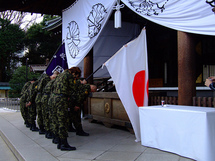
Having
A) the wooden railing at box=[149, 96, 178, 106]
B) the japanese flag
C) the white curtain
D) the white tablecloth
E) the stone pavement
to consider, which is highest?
the white curtain

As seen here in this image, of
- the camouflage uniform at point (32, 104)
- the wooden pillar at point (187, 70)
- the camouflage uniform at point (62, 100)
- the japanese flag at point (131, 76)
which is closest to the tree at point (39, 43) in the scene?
the camouflage uniform at point (32, 104)

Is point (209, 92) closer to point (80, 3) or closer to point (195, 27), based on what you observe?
point (195, 27)

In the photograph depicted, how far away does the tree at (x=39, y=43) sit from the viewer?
88.6ft

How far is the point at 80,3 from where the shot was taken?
7.06 m

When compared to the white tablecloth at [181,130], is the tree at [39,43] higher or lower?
higher

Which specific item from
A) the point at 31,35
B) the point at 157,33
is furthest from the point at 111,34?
the point at 31,35

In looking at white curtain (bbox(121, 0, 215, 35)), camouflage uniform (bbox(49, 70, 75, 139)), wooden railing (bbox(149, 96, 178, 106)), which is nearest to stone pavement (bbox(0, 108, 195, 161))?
camouflage uniform (bbox(49, 70, 75, 139))

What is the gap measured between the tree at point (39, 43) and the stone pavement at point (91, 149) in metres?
22.0

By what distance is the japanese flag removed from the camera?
4.61 metres

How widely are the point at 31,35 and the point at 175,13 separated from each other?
26.5 meters

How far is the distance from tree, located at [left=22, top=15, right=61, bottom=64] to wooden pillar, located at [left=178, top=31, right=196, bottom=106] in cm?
2331

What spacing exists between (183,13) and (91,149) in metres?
3.21

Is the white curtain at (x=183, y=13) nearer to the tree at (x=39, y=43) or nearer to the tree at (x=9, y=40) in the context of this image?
the tree at (x=39, y=43)

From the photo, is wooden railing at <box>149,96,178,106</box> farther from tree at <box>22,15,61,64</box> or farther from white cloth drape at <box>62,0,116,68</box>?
tree at <box>22,15,61,64</box>
